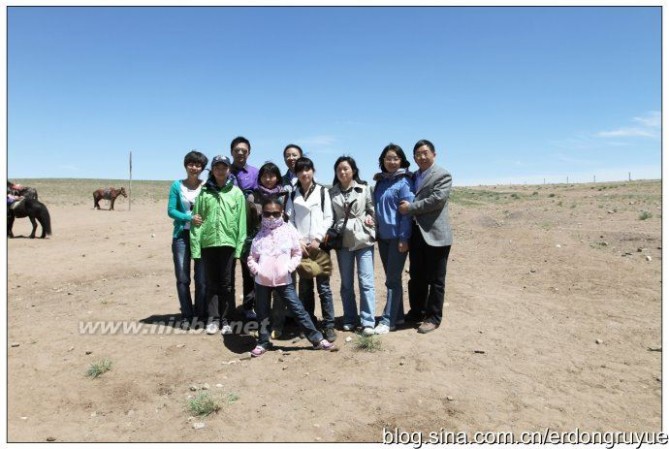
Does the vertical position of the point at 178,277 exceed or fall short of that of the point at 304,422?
it exceeds it

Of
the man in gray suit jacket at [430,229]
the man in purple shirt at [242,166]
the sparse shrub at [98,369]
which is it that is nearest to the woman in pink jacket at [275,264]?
the man in purple shirt at [242,166]

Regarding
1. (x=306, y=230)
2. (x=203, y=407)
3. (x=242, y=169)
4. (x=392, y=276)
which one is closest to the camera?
(x=203, y=407)

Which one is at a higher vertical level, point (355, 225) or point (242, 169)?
point (242, 169)

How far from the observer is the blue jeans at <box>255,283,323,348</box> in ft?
15.6

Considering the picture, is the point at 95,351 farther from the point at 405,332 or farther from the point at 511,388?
the point at 511,388

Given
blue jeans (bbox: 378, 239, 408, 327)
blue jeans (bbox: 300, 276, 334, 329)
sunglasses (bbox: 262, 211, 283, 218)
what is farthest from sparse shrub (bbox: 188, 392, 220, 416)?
blue jeans (bbox: 378, 239, 408, 327)

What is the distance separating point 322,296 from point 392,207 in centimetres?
124

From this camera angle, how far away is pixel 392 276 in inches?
207

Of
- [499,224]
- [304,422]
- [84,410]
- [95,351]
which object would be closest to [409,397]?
[304,422]

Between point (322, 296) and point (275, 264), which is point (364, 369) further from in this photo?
point (275, 264)

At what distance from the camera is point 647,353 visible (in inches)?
190

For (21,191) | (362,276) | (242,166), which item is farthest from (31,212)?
(362,276)

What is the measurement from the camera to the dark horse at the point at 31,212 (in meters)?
14.6

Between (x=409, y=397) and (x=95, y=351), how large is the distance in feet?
11.7
